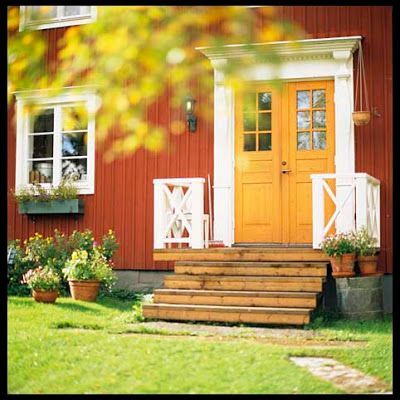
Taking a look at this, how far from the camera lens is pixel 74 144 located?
34.2 feet

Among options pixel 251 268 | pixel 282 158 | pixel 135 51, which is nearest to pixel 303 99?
pixel 282 158

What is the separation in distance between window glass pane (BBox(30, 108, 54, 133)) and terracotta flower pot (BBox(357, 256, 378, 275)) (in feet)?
16.6

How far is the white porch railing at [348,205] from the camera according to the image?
26.0ft

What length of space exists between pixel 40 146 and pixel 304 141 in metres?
3.85

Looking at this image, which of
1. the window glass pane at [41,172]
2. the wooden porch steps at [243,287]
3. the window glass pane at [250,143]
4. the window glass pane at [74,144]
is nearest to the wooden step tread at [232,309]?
the wooden porch steps at [243,287]

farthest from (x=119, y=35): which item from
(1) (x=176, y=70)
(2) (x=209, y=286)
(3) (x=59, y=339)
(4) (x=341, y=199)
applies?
(4) (x=341, y=199)

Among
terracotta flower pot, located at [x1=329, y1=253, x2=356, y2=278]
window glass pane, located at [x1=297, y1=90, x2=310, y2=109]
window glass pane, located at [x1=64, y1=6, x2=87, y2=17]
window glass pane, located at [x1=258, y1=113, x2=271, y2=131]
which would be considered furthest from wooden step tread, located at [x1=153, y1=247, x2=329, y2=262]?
window glass pane, located at [x1=64, y1=6, x2=87, y2=17]

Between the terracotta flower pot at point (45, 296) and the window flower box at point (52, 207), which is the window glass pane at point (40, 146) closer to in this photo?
the window flower box at point (52, 207)

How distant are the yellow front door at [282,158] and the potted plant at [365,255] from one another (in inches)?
54.4

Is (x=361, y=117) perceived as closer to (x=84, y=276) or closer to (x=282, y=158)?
(x=282, y=158)

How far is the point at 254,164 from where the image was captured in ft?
30.5

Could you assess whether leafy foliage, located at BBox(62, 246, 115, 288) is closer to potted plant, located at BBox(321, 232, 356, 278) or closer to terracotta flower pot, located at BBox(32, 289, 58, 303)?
terracotta flower pot, located at BBox(32, 289, 58, 303)

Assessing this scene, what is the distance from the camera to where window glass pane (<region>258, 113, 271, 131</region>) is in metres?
9.31

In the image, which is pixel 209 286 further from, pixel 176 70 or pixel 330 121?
pixel 176 70
